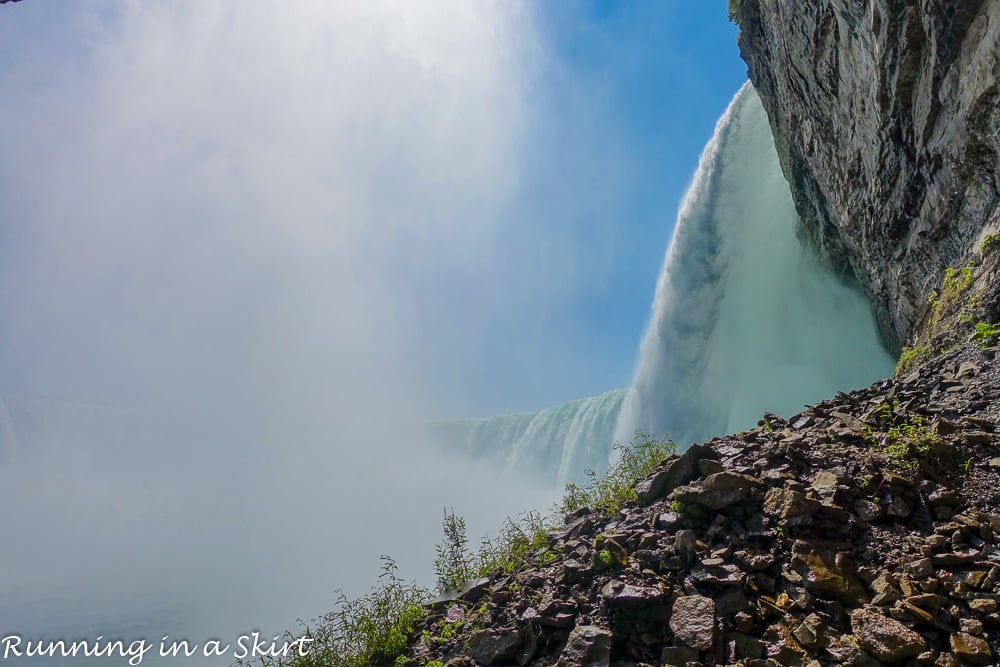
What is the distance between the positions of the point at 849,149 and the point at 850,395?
7.89 metres

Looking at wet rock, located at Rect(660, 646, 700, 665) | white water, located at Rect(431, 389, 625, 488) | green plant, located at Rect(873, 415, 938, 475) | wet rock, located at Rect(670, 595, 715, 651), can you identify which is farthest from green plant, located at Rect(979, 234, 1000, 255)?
white water, located at Rect(431, 389, 625, 488)

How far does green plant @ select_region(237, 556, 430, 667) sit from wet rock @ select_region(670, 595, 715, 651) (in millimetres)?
2214

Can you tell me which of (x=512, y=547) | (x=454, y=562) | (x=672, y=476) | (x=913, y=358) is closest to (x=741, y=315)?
(x=913, y=358)

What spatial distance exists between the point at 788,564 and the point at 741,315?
14.2 meters

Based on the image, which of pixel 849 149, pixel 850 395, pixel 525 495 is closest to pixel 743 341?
pixel 849 149

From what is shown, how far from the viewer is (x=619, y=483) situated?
5527mm

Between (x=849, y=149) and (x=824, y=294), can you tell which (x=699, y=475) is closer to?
(x=849, y=149)

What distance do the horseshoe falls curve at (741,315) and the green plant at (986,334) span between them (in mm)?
8812

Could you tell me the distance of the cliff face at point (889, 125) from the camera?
24.0ft

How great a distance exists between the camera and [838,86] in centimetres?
1048

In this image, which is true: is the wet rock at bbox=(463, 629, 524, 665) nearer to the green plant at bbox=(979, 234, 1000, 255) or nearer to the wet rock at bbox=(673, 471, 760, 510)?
the wet rock at bbox=(673, 471, 760, 510)

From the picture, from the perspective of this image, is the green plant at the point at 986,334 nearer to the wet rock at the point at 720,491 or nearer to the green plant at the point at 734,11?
the wet rock at the point at 720,491

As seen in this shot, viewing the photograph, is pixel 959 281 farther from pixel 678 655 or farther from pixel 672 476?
pixel 678 655

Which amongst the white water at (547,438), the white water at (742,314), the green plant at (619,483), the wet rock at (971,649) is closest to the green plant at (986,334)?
the green plant at (619,483)
